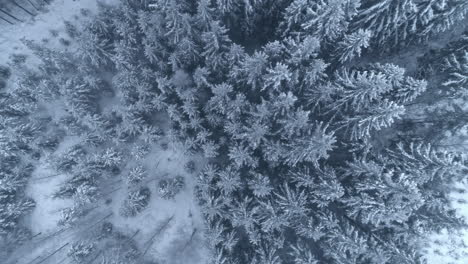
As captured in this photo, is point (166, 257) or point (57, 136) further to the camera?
point (57, 136)

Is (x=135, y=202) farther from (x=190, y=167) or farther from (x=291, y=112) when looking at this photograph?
(x=291, y=112)

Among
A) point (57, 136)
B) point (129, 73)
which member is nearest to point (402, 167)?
point (129, 73)

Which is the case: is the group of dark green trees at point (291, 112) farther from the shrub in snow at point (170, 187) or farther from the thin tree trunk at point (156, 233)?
the thin tree trunk at point (156, 233)

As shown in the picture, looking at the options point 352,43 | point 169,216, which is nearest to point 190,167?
point 169,216

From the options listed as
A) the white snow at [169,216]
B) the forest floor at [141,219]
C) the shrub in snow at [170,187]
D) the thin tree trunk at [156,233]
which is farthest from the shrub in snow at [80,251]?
the shrub in snow at [170,187]

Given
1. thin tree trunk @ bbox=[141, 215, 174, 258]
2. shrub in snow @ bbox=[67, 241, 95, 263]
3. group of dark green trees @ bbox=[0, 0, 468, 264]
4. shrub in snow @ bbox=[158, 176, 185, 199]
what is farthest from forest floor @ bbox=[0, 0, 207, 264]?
group of dark green trees @ bbox=[0, 0, 468, 264]

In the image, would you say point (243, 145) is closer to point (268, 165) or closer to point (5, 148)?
point (268, 165)
